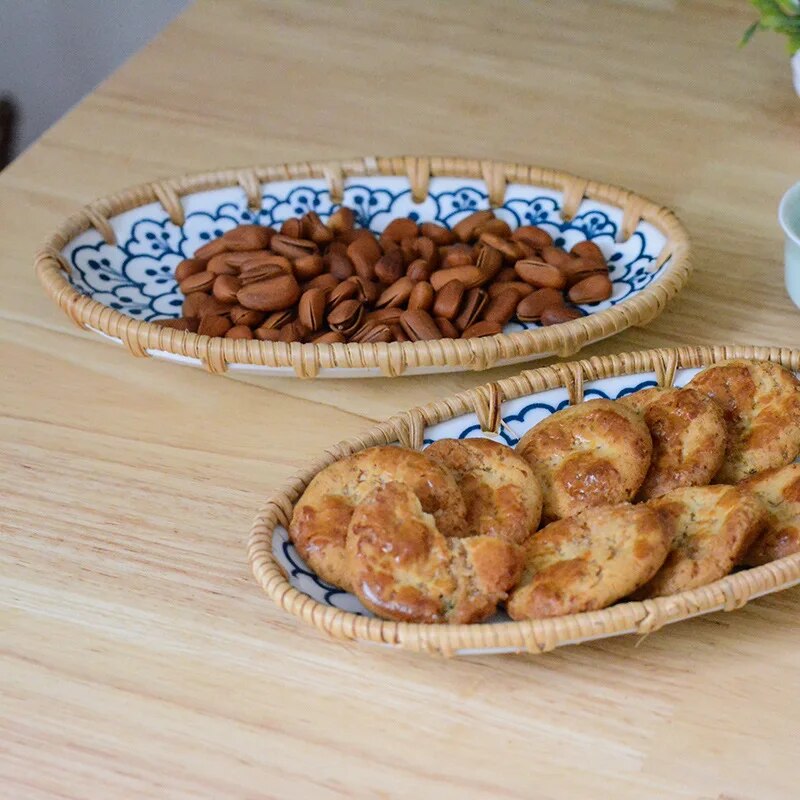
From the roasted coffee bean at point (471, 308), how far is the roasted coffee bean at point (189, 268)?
306 millimetres

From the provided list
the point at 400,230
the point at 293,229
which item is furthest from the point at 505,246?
the point at 293,229

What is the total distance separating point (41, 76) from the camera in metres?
3.15

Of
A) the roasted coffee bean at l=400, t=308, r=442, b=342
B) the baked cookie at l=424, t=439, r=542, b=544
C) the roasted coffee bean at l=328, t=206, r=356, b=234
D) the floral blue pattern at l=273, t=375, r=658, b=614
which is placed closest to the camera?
the baked cookie at l=424, t=439, r=542, b=544

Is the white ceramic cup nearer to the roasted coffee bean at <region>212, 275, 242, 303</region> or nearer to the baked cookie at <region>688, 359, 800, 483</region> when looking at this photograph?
the baked cookie at <region>688, 359, 800, 483</region>

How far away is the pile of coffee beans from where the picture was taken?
4.02 ft

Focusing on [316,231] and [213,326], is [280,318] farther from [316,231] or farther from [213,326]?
[316,231]

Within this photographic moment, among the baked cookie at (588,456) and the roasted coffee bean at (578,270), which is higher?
the baked cookie at (588,456)

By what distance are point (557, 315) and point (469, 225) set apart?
21 centimetres

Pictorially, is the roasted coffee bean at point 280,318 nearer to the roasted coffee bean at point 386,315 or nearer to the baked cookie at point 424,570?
the roasted coffee bean at point 386,315

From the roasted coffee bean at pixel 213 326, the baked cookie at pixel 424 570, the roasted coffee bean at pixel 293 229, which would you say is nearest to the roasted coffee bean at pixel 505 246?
the roasted coffee bean at pixel 293 229

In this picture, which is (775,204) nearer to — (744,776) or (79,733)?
(744,776)

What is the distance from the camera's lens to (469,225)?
1393mm

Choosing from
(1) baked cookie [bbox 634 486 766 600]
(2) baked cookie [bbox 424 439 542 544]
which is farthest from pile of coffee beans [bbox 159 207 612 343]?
(1) baked cookie [bbox 634 486 766 600]

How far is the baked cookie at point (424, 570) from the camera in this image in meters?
0.83
